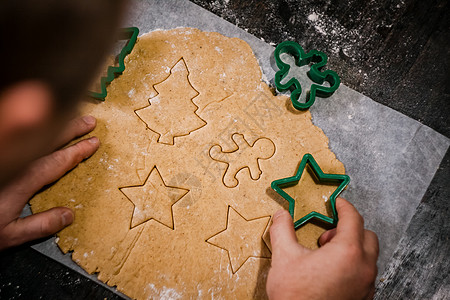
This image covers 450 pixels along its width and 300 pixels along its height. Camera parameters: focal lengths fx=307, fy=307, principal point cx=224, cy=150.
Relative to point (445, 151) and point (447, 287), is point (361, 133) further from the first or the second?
point (447, 287)

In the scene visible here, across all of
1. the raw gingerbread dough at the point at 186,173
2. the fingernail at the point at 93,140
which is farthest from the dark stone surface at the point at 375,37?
the fingernail at the point at 93,140

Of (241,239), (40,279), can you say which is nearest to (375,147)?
(241,239)

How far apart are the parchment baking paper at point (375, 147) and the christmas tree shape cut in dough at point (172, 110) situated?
26 cm

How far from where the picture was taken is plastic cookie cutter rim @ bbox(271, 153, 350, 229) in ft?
3.32

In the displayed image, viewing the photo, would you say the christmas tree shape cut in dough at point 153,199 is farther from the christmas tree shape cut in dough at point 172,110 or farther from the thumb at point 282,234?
the thumb at point 282,234

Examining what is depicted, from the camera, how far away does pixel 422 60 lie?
1259 mm

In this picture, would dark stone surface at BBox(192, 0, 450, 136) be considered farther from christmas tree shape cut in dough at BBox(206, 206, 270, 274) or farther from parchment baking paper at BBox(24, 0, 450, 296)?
christmas tree shape cut in dough at BBox(206, 206, 270, 274)

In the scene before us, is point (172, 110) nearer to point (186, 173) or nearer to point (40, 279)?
point (186, 173)

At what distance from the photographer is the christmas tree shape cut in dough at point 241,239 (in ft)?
3.31

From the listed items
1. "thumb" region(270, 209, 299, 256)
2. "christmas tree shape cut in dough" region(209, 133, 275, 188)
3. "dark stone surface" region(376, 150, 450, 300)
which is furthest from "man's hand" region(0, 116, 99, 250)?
"dark stone surface" region(376, 150, 450, 300)

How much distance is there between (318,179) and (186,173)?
18.3 inches

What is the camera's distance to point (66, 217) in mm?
978

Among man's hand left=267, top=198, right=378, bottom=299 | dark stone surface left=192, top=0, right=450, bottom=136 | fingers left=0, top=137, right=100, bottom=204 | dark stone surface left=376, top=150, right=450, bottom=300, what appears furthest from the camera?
dark stone surface left=192, top=0, right=450, bottom=136

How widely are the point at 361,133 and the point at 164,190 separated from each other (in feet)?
2.49
